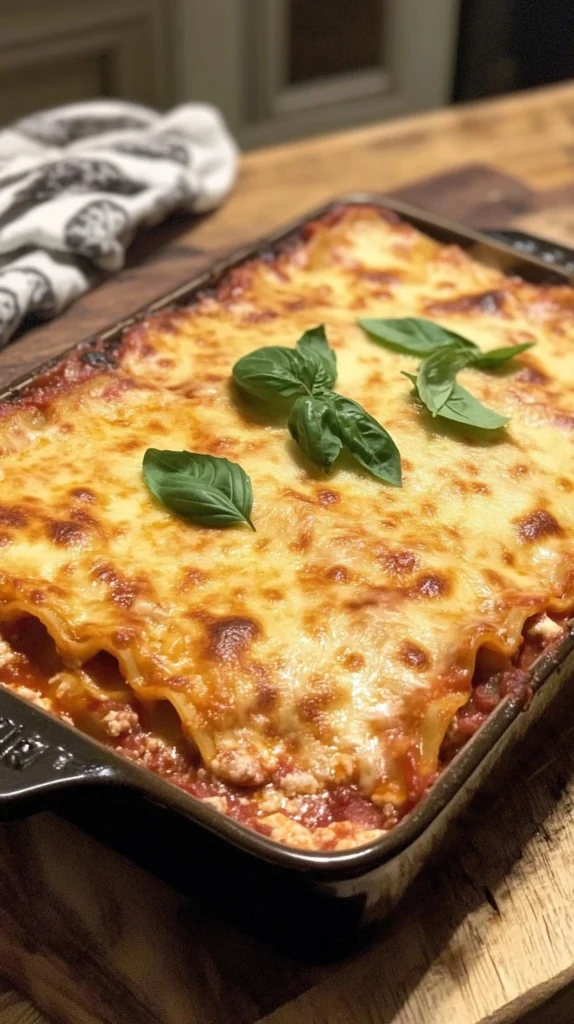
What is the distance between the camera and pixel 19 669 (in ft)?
4.95

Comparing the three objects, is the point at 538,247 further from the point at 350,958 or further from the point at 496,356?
the point at 350,958

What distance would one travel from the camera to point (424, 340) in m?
2.10

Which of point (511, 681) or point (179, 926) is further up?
point (511, 681)

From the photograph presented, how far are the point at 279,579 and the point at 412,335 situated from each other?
75 centimetres

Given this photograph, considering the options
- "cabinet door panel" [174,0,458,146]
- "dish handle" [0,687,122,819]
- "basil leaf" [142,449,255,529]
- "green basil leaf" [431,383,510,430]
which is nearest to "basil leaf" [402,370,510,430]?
"green basil leaf" [431,383,510,430]

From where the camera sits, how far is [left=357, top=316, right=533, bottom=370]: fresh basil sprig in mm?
2084

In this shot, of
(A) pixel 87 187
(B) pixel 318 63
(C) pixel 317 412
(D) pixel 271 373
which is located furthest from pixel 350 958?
(B) pixel 318 63

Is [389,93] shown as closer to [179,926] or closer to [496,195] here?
[496,195]

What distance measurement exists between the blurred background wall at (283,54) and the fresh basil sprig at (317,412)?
2.42m

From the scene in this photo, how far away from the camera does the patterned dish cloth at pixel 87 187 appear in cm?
245

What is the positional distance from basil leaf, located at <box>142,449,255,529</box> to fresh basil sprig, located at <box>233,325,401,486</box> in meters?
0.14

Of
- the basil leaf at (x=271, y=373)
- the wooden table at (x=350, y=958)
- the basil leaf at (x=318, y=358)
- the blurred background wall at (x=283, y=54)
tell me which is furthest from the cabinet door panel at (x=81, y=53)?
the wooden table at (x=350, y=958)

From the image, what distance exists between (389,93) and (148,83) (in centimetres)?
119

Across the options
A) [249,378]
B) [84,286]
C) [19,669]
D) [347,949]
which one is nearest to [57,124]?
[84,286]
